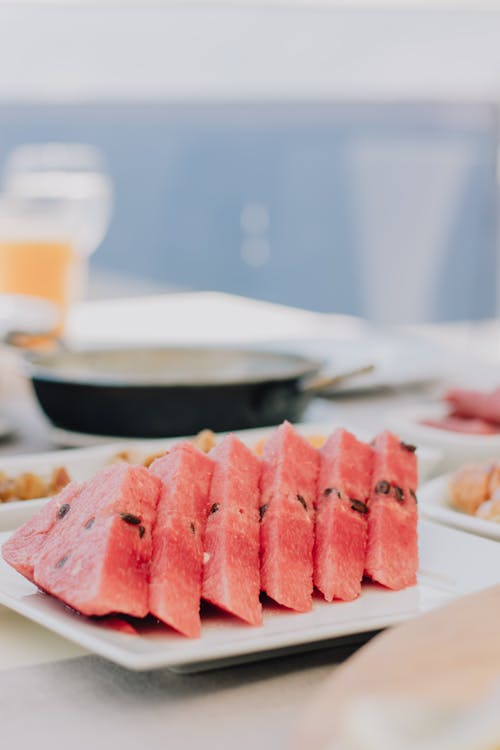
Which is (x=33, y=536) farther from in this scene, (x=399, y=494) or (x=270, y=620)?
(x=399, y=494)

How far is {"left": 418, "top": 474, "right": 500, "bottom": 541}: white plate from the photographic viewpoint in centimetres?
120

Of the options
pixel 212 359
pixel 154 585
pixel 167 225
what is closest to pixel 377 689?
pixel 154 585

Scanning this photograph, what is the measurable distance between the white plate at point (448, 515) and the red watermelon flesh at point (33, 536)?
0.40m

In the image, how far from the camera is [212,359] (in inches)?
80.7

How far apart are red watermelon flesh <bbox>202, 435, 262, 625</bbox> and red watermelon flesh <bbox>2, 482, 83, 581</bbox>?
0.14 metres

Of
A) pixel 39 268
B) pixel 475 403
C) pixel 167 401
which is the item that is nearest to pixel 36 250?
pixel 39 268

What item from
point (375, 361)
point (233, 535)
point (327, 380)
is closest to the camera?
point (233, 535)

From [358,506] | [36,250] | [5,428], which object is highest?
[36,250]

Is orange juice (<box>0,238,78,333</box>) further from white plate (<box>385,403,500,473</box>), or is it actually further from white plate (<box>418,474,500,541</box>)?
white plate (<box>418,474,500,541</box>)

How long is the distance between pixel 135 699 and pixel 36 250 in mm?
2333

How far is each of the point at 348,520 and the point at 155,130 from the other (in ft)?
25.1

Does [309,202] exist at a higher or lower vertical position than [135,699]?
higher

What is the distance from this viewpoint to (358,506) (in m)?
1.10

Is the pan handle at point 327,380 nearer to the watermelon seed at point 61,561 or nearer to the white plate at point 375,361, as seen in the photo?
the white plate at point 375,361
